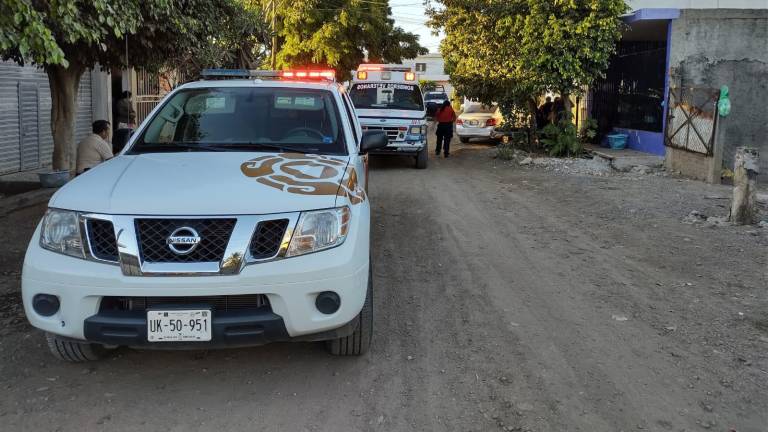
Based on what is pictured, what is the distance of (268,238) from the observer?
3.75m

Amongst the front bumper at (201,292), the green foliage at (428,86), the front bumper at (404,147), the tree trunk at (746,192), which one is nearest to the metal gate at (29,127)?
the front bumper at (404,147)

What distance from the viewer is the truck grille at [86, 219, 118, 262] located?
370cm

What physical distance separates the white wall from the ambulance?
19.3ft

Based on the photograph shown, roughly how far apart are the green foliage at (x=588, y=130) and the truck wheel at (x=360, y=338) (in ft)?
49.2

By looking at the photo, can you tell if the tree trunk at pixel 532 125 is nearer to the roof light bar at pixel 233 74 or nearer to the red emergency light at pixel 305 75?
the red emergency light at pixel 305 75

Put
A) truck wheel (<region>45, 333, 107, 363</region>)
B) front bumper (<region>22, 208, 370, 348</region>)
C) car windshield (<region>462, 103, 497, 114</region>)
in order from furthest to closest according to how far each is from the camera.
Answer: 1. car windshield (<region>462, 103, 497, 114</region>)
2. truck wheel (<region>45, 333, 107, 363</region>)
3. front bumper (<region>22, 208, 370, 348</region>)

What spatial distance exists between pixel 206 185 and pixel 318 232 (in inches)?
28.3

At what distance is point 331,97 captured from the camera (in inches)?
224

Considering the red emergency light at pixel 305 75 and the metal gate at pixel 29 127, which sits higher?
the red emergency light at pixel 305 75

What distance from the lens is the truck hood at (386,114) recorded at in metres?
15.3

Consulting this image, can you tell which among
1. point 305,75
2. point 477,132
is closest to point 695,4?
point 477,132

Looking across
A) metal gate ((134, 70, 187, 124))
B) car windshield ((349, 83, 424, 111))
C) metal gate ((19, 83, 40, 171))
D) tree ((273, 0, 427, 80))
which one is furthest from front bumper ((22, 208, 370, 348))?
tree ((273, 0, 427, 80))

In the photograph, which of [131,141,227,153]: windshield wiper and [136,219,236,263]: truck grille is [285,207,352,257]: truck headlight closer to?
[136,219,236,263]: truck grille

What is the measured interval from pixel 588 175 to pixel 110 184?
1221 centimetres
